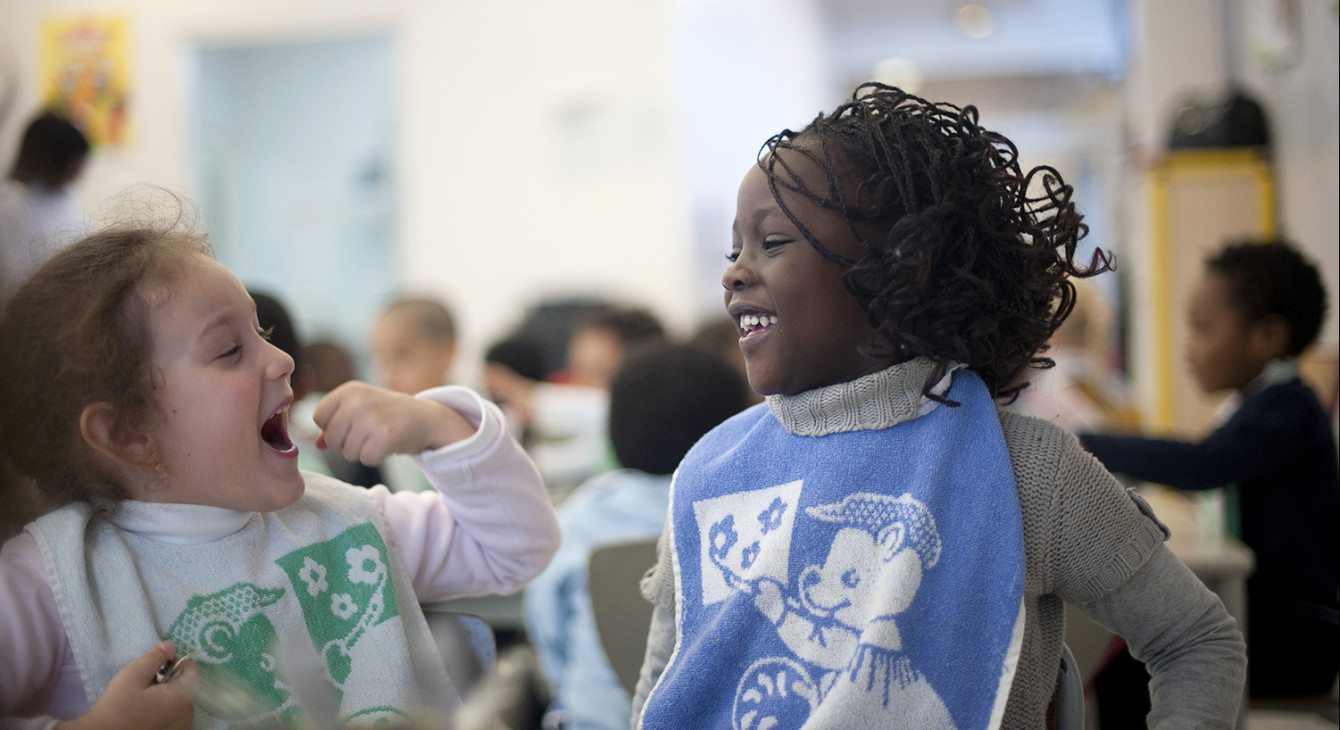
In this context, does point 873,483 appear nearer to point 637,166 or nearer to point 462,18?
point 637,166

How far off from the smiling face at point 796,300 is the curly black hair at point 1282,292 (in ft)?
5.30

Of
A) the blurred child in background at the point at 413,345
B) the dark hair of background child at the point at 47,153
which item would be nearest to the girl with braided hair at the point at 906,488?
the blurred child in background at the point at 413,345

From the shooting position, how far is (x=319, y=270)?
A: 6.31 metres

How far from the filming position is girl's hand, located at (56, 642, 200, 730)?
812 mm

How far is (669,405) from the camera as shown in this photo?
1.72 metres

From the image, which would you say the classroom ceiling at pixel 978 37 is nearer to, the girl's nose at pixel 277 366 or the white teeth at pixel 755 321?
the white teeth at pixel 755 321

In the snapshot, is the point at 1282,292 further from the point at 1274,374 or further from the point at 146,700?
the point at 146,700

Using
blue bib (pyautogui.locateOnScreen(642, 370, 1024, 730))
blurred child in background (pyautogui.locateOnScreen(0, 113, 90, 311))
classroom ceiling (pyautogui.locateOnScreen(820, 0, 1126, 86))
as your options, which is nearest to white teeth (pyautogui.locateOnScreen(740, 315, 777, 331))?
blue bib (pyautogui.locateOnScreen(642, 370, 1024, 730))

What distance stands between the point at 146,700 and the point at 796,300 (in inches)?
24.6

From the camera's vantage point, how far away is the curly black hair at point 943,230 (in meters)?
0.91

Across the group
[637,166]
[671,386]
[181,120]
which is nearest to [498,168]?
[637,166]

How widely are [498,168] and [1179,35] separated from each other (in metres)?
3.44

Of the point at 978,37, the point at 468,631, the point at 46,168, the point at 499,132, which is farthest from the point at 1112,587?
the point at 978,37

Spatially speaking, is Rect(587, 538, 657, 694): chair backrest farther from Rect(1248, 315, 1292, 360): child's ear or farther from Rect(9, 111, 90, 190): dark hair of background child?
Rect(9, 111, 90, 190): dark hair of background child
